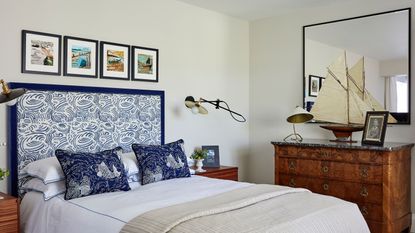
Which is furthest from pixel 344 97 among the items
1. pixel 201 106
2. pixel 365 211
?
pixel 201 106

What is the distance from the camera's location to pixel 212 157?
4.46 m

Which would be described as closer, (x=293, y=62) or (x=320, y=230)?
(x=320, y=230)

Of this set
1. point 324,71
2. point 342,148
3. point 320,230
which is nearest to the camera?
point 320,230

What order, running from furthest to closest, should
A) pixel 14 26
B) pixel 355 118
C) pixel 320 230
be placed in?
pixel 355 118
pixel 14 26
pixel 320 230

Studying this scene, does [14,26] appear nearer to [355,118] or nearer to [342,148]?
[342,148]

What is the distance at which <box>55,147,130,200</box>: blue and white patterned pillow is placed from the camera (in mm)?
2756

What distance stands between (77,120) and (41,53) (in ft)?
2.08

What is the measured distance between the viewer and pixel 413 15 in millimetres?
Result: 3881

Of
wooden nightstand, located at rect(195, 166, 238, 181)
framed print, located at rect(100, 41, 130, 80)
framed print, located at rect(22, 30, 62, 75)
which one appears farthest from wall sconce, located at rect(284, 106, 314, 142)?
framed print, located at rect(22, 30, 62, 75)

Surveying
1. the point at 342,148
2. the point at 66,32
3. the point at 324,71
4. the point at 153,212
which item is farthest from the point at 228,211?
Result: the point at 324,71

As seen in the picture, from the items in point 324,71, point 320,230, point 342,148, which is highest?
point 324,71

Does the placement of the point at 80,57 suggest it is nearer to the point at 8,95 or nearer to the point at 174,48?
the point at 8,95

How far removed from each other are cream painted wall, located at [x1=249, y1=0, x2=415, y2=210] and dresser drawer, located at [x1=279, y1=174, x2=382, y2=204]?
72 cm

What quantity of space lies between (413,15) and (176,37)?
2.44m
